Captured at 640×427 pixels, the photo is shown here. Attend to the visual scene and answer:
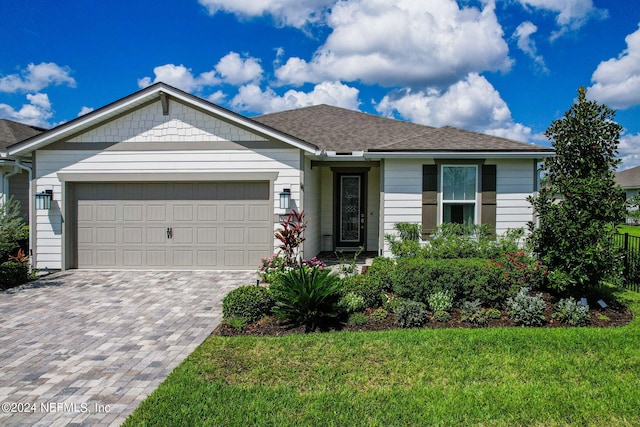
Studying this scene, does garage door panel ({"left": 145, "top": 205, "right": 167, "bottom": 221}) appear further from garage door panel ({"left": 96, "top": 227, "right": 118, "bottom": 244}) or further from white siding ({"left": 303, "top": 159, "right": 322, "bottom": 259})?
white siding ({"left": 303, "top": 159, "right": 322, "bottom": 259})

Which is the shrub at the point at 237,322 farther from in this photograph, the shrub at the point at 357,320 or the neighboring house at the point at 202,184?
the neighboring house at the point at 202,184

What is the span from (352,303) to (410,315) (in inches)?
36.5

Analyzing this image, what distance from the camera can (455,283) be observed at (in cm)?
698

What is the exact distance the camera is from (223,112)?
10281mm

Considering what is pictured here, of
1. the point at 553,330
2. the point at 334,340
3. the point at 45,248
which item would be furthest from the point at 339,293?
the point at 45,248

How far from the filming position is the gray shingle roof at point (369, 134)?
1065 cm

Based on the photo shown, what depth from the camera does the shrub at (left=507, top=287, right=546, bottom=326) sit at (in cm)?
622

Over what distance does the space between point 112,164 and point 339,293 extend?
7262 millimetres

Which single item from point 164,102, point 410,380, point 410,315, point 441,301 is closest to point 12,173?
point 164,102

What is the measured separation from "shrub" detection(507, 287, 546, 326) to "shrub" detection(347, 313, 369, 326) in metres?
2.23

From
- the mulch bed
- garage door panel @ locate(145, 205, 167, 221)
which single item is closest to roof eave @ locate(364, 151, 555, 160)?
the mulch bed

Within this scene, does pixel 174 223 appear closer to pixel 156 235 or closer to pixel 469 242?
pixel 156 235

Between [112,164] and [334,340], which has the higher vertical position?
[112,164]

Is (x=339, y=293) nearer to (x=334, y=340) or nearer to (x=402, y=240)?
(x=334, y=340)
